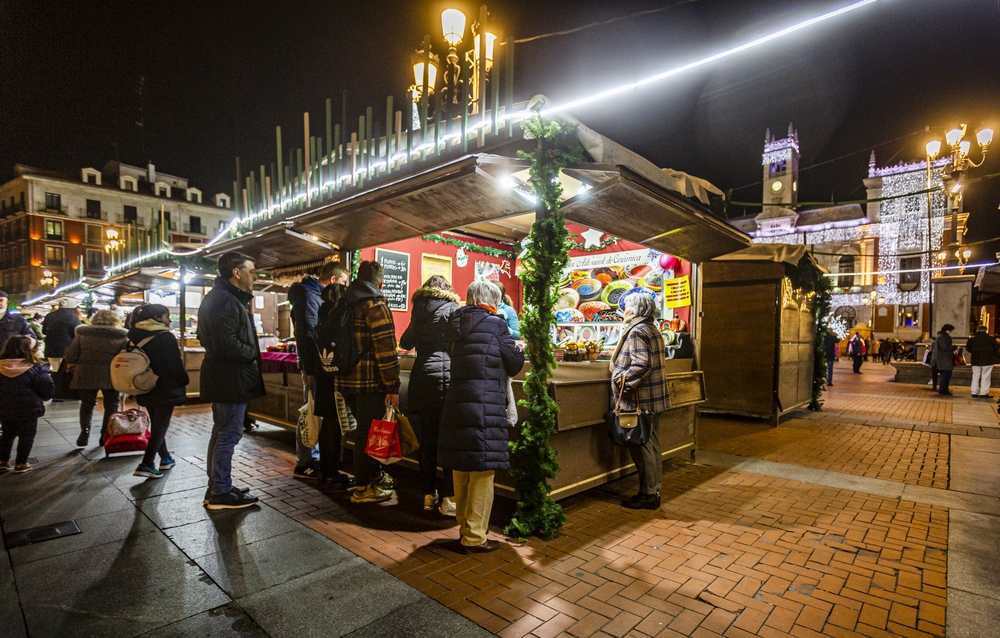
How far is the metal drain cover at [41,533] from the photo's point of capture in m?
3.63

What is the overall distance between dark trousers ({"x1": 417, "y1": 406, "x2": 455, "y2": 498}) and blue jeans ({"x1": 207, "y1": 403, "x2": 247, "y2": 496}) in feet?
5.48

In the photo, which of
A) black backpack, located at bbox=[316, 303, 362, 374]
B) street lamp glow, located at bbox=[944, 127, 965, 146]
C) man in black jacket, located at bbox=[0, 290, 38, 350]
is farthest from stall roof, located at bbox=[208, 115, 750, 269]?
street lamp glow, located at bbox=[944, 127, 965, 146]

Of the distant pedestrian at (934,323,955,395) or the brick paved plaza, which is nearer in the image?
the brick paved plaza

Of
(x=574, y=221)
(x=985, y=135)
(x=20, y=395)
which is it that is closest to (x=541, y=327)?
(x=574, y=221)

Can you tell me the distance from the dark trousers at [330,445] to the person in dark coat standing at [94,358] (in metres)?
3.47

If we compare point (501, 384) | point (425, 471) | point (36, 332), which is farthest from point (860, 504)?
point (36, 332)

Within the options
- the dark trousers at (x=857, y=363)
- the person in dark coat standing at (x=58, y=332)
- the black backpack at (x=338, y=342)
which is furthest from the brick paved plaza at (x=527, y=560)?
the dark trousers at (x=857, y=363)

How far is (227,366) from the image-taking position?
4277mm

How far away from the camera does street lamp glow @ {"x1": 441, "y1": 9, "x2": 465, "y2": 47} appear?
6.18 m

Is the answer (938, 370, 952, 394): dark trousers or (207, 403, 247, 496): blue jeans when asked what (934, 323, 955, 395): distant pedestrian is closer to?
(938, 370, 952, 394): dark trousers

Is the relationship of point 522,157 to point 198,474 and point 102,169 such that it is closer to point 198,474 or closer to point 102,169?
point 198,474

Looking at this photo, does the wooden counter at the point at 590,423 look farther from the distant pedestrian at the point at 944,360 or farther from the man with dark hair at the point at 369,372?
the distant pedestrian at the point at 944,360

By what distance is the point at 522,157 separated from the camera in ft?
12.7

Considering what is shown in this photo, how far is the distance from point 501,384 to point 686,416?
3584 mm
